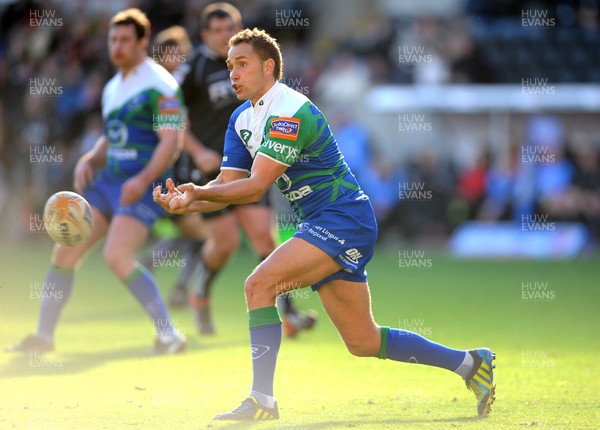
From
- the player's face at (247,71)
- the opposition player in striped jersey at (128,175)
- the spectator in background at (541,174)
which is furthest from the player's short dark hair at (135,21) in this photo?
the spectator in background at (541,174)

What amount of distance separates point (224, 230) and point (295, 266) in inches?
183

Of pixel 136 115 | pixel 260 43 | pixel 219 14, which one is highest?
pixel 219 14

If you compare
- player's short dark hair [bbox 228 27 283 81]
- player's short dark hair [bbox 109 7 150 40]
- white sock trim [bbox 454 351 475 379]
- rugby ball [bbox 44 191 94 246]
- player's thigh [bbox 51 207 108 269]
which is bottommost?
white sock trim [bbox 454 351 475 379]

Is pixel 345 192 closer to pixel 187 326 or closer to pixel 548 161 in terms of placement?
pixel 187 326

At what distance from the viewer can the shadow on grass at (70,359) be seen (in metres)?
8.77

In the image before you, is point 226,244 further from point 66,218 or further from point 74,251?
point 66,218

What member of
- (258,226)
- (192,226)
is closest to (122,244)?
(258,226)

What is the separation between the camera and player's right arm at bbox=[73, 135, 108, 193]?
9.85 metres

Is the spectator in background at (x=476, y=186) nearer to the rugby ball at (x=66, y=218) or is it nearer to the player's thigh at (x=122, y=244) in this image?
the player's thigh at (x=122, y=244)

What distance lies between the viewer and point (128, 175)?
1006 centimetres

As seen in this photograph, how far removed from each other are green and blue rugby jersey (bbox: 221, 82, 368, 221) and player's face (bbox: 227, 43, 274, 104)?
0.29ft

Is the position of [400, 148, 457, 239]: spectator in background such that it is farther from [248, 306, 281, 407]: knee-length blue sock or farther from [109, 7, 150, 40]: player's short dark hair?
[248, 306, 281, 407]: knee-length blue sock

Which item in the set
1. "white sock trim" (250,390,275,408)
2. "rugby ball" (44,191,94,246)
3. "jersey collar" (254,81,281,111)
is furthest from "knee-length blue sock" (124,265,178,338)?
"jersey collar" (254,81,281,111)

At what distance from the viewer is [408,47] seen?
79.7 ft
